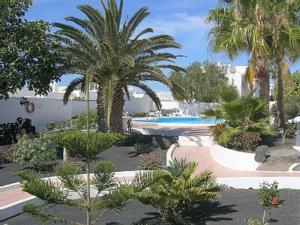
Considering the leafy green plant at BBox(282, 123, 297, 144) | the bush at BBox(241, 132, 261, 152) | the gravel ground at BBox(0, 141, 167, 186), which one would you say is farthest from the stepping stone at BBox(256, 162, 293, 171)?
the leafy green plant at BBox(282, 123, 297, 144)

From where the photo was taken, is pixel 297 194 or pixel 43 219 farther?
pixel 297 194

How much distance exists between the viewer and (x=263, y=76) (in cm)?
1967

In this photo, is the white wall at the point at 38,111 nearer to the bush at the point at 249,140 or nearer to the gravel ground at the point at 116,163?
the gravel ground at the point at 116,163

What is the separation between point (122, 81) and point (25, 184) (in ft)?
43.1

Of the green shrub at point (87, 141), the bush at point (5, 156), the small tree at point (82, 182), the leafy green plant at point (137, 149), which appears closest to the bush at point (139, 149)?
the leafy green plant at point (137, 149)

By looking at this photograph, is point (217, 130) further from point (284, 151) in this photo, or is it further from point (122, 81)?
point (122, 81)

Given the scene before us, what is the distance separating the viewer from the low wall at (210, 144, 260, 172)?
1504cm

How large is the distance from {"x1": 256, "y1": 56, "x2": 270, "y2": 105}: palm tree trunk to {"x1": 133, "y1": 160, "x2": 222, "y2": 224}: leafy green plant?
36.8ft

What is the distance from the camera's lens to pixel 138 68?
18.9 meters

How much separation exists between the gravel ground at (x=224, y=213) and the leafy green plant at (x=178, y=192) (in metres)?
0.32

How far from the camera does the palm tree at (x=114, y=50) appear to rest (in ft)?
61.1

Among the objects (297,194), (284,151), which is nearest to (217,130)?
(284,151)

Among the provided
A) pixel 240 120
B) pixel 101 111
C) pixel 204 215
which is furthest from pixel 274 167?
pixel 101 111

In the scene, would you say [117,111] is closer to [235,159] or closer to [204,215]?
[235,159]
